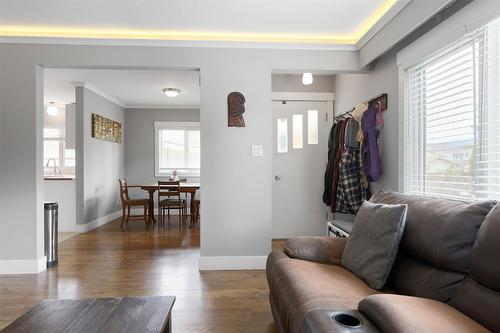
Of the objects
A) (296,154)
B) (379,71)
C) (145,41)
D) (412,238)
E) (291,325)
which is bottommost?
(291,325)

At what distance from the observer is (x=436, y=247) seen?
4.57 ft

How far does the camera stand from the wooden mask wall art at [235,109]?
10.6 ft

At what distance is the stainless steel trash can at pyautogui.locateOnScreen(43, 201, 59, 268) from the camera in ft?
10.8

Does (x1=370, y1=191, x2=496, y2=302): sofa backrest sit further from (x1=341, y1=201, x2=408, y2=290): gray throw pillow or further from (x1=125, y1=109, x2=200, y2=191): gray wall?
(x1=125, y1=109, x2=200, y2=191): gray wall

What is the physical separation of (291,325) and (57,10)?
3133 mm

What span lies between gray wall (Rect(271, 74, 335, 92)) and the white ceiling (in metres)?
1.16

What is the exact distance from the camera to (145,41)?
10.4ft

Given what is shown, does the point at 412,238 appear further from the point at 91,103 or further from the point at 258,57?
the point at 91,103

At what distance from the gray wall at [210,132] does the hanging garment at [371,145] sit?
0.64 meters

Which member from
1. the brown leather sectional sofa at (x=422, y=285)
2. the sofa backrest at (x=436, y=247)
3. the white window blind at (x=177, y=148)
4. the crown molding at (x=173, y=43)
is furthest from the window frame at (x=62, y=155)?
the sofa backrest at (x=436, y=247)

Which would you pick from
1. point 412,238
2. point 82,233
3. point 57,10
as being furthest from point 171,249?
point 412,238

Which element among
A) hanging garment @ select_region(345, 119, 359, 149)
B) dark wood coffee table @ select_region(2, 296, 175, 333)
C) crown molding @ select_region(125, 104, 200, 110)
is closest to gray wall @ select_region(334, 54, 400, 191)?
hanging garment @ select_region(345, 119, 359, 149)

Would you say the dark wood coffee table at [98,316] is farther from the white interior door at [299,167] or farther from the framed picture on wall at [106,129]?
the framed picture on wall at [106,129]

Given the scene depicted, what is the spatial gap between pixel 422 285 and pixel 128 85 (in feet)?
16.8
